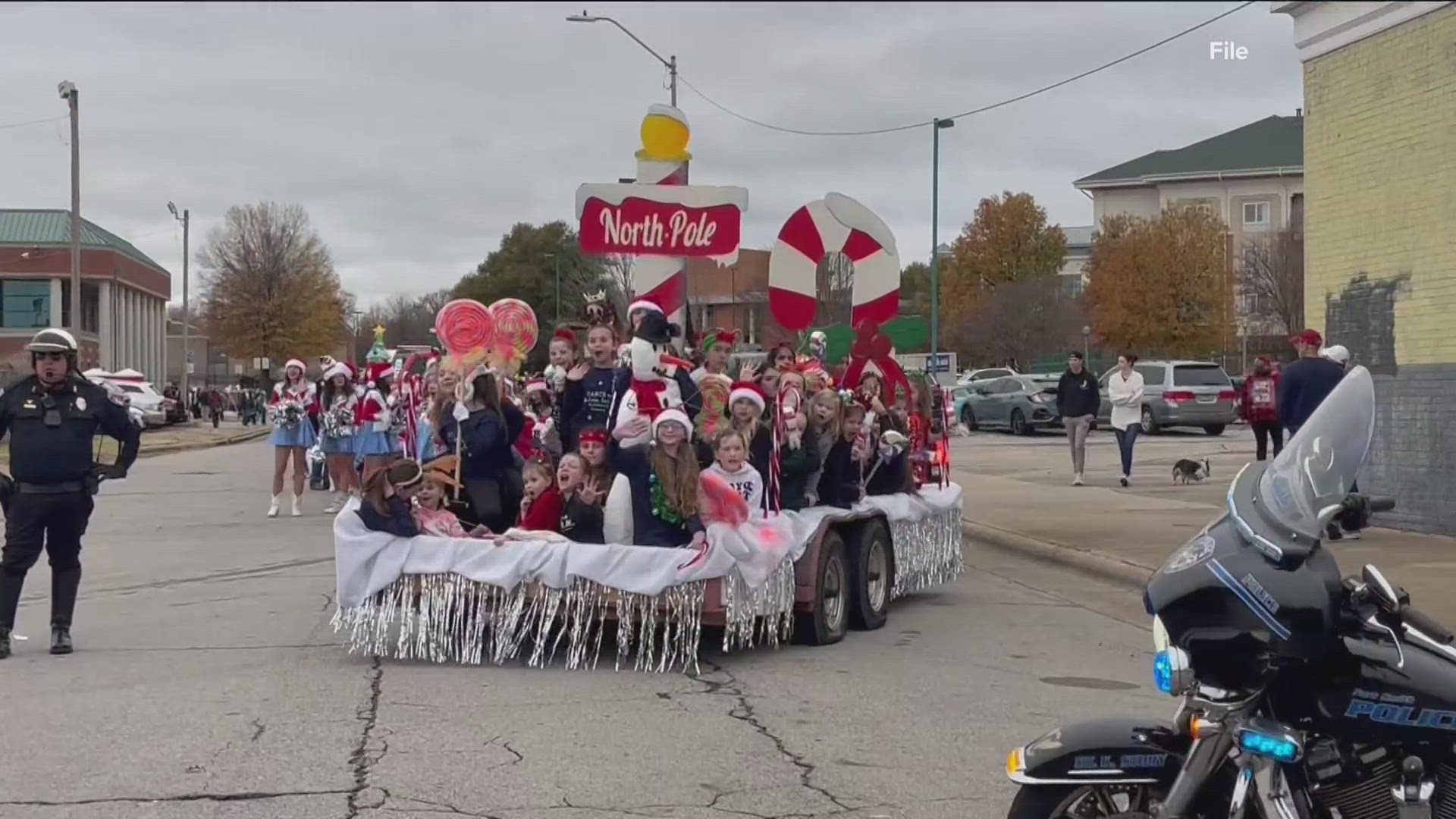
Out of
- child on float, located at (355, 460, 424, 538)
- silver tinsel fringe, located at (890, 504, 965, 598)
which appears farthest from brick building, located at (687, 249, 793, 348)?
child on float, located at (355, 460, 424, 538)

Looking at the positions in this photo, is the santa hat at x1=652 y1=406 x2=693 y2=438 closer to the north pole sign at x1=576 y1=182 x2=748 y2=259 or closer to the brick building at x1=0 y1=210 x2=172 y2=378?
the north pole sign at x1=576 y1=182 x2=748 y2=259

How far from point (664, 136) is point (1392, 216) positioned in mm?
7187

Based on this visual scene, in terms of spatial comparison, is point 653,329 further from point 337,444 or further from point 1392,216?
point 337,444

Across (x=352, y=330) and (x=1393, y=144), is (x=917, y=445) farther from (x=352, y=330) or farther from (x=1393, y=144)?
(x=352, y=330)

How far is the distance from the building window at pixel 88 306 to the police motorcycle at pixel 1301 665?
7044 cm

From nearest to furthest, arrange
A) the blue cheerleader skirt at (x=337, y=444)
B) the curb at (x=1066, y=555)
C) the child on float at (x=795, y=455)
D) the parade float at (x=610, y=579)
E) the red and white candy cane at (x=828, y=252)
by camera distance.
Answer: the parade float at (x=610, y=579), the child on float at (x=795, y=455), the red and white candy cane at (x=828, y=252), the curb at (x=1066, y=555), the blue cheerleader skirt at (x=337, y=444)

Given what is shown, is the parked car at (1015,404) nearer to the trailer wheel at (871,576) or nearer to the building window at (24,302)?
the trailer wheel at (871,576)

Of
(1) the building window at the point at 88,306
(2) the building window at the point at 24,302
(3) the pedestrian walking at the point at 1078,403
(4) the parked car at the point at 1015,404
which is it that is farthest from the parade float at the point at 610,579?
(2) the building window at the point at 24,302

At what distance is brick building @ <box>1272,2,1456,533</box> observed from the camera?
43.7ft

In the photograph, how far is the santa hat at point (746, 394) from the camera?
856 centimetres

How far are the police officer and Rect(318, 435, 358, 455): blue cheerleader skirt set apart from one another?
796 cm

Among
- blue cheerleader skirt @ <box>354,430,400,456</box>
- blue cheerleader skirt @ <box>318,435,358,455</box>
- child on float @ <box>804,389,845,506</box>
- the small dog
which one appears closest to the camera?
child on float @ <box>804,389,845,506</box>

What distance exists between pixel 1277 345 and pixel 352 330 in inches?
1816

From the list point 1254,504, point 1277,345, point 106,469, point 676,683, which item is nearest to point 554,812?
point 676,683
